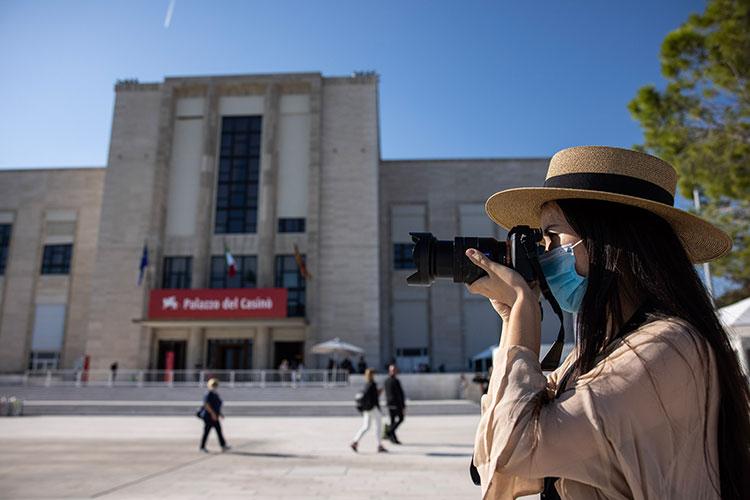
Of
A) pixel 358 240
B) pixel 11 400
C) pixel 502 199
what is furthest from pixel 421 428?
pixel 358 240

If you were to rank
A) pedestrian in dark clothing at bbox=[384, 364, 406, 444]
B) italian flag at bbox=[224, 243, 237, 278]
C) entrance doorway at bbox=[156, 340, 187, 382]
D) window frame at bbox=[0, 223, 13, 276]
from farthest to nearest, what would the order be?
window frame at bbox=[0, 223, 13, 276]
entrance doorway at bbox=[156, 340, 187, 382]
italian flag at bbox=[224, 243, 237, 278]
pedestrian in dark clothing at bbox=[384, 364, 406, 444]

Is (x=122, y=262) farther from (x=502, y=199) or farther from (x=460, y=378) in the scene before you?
(x=502, y=199)

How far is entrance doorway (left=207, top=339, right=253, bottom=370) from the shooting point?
107 ft

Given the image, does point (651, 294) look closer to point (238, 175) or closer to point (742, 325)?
point (742, 325)

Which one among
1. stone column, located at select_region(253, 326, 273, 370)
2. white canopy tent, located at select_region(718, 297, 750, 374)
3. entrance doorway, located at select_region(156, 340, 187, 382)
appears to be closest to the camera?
white canopy tent, located at select_region(718, 297, 750, 374)

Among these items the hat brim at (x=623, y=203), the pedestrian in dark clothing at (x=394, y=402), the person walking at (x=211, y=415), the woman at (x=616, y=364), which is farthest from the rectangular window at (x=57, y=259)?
the woman at (x=616, y=364)

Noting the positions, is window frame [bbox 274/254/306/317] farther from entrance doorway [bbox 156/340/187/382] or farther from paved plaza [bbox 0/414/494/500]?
paved plaza [bbox 0/414/494/500]

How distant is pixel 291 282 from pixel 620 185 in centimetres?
3238

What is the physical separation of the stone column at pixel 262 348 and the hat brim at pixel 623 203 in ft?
103

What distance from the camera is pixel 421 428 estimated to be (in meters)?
14.7

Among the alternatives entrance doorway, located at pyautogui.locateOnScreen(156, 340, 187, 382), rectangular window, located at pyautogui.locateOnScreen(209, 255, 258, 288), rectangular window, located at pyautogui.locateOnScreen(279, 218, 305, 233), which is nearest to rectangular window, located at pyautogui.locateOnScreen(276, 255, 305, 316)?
rectangular window, located at pyautogui.locateOnScreen(209, 255, 258, 288)

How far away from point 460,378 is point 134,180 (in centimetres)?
2468

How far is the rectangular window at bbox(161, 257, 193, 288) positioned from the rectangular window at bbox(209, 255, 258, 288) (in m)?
1.55

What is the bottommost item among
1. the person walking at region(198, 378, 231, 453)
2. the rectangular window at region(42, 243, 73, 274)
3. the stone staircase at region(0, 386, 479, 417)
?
the stone staircase at region(0, 386, 479, 417)
